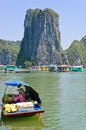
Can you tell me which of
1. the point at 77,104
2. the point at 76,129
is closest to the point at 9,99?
the point at 76,129

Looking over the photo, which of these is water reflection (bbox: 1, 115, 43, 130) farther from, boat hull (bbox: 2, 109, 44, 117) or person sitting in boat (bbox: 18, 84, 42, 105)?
person sitting in boat (bbox: 18, 84, 42, 105)

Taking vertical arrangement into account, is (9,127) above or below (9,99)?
below

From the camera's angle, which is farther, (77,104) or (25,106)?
(77,104)

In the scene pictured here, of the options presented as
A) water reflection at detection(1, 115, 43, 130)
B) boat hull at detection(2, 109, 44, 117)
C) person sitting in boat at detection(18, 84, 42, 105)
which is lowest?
water reflection at detection(1, 115, 43, 130)

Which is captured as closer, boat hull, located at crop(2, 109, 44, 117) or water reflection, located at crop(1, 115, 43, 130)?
water reflection, located at crop(1, 115, 43, 130)

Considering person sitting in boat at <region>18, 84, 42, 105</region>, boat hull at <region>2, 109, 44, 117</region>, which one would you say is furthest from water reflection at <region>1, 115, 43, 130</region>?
person sitting in boat at <region>18, 84, 42, 105</region>

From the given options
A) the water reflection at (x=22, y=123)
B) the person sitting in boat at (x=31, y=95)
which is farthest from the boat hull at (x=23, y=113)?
the person sitting in boat at (x=31, y=95)

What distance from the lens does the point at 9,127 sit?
754 inches

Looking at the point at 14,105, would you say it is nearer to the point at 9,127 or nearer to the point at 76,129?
the point at 9,127

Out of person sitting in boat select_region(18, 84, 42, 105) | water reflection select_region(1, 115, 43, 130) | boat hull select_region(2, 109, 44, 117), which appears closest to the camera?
water reflection select_region(1, 115, 43, 130)

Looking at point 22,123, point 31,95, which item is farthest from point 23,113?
point 31,95

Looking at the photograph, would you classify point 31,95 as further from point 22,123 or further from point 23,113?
point 22,123

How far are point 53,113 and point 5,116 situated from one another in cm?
490

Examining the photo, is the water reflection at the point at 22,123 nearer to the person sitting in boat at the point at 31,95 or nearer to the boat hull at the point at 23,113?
the boat hull at the point at 23,113
